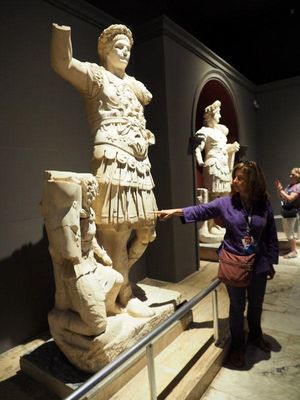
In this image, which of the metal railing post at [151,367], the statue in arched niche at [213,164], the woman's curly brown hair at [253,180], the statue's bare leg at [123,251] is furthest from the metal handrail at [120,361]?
the statue in arched niche at [213,164]

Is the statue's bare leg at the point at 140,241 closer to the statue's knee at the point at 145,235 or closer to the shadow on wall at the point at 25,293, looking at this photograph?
the statue's knee at the point at 145,235

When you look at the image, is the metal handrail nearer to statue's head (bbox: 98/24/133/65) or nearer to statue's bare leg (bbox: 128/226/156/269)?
statue's bare leg (bbox: 128/226/156/269)

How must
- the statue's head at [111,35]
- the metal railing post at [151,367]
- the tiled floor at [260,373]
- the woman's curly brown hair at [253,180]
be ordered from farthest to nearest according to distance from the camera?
the statue's head at [111,35] < the woman's curly brown hair at [253,180] < the tiled floor at [260,373] < the metal railing post at [151,367]

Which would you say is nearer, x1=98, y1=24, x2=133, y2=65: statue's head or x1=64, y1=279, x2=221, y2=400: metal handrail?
x1=64, y1=279, x2=221, y2=400: metal handrail

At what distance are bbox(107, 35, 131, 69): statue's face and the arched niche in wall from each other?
10.1 feet

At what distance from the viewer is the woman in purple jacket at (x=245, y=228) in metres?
2.10

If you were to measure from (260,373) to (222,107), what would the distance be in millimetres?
4665

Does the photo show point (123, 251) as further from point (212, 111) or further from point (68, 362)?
point (212, 111)

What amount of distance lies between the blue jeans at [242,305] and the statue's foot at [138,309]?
0.58m

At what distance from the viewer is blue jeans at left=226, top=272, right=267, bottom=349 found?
2174mm

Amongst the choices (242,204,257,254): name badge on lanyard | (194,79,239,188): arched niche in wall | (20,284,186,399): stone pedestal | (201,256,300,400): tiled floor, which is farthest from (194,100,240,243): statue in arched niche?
(20,284,186,399): stone pedestal

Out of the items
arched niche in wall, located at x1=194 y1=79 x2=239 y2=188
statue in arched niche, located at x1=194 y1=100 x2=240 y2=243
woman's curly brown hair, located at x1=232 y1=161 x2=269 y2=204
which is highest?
arched niche in wall, located at x1=194 y1=79 x2=239 y2=188

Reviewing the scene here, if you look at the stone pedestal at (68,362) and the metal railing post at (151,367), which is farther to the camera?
the stone pedestal at (68,362)

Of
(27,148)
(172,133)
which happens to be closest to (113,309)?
(27,148)
